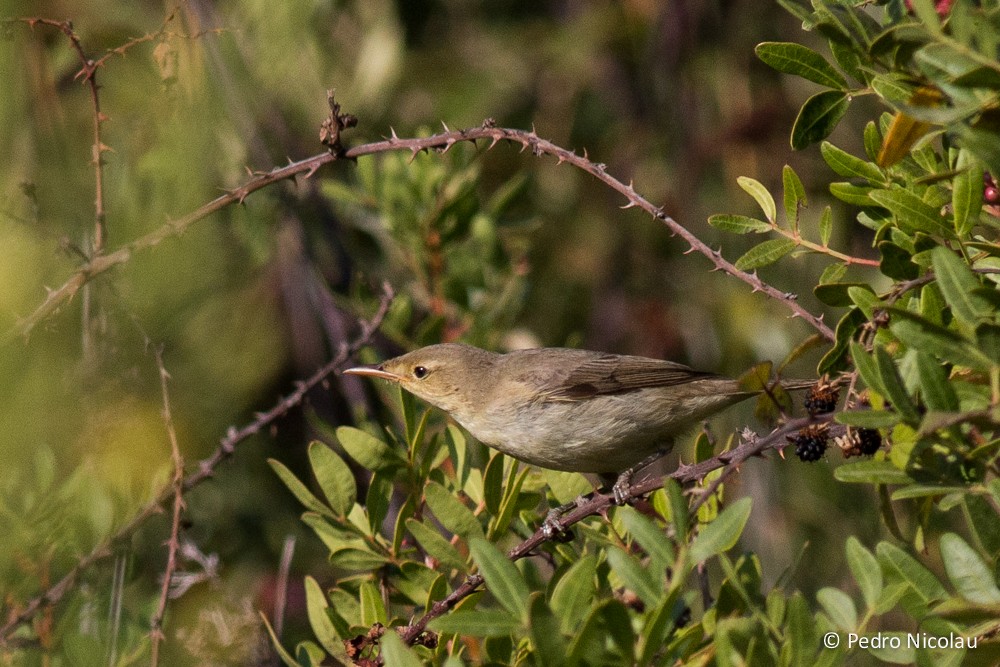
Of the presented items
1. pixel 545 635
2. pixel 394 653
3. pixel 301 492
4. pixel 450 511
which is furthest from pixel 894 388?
pixel 301 492

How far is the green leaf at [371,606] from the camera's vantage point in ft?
7.79

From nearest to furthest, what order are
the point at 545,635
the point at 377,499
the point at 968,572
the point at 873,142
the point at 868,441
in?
the point at 545,635
the point at 968,572
the point at 868,441
the point at 873,142
the point at 377,499

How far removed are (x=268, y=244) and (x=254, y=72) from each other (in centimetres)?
88

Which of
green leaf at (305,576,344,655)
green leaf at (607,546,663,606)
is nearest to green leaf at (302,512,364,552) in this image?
green leaf at (305,576,344,655)

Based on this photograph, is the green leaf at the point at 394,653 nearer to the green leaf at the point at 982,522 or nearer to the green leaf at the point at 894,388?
the green leaf at the point at 894,388

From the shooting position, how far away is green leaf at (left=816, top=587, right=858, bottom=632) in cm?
183

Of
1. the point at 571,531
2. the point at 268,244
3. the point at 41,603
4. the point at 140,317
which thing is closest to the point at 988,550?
the point at 571,531

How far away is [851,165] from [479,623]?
137cm

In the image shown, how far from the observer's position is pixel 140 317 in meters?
1.29

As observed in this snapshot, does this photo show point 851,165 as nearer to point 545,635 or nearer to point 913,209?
point 913,209

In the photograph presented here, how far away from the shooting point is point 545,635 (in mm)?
1491

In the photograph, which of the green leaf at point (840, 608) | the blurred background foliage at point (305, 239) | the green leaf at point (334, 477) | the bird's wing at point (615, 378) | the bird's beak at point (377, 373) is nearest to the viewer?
the blurred background foliage at point (305, 239)

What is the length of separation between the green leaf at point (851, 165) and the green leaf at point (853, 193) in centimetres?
3

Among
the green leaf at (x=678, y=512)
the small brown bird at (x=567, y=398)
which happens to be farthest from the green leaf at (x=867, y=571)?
the small brown bird at (x=567, y=398)
